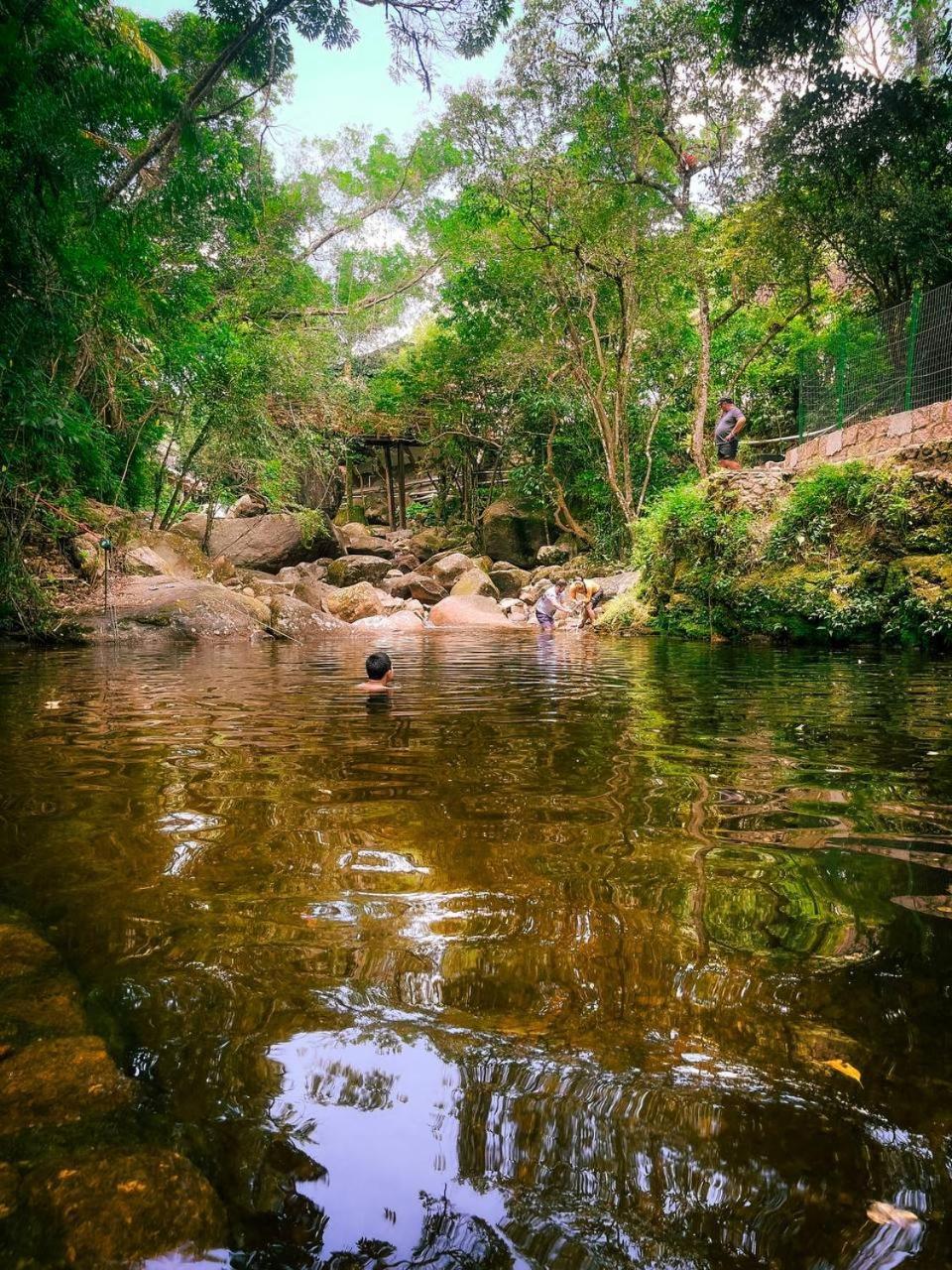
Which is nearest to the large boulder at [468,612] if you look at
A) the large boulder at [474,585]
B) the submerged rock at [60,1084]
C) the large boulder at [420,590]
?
the large boulder at [474,585]

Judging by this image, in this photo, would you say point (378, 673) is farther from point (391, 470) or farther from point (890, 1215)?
point (391, 470)

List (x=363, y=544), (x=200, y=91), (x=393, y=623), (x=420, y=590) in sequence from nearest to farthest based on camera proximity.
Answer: (x=200, y=91)
(x=393, y=623)
(x=420, y=590)
(x=363, y=544)

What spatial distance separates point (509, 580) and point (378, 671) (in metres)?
18.4

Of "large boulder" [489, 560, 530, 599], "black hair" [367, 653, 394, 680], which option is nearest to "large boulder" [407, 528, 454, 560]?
"large boulder" [489, 560, 530, 599]

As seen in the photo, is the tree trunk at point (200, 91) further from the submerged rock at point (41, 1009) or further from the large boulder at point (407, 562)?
the large boulder at point (407, 562)

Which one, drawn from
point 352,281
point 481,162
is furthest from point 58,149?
point 352,281

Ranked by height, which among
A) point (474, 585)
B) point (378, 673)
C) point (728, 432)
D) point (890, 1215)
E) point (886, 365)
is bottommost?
point (890, 1215)

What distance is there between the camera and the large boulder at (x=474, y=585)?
885 inches

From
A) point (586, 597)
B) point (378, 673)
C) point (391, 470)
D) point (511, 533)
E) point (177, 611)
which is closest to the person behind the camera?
point (378, 673)

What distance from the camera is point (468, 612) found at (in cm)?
2016

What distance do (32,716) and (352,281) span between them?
82.3 ft

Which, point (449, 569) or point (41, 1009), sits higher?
point (449, 569)

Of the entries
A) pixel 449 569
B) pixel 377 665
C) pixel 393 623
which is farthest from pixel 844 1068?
pixel 449 569

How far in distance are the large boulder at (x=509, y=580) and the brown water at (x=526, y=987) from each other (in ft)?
68.2
